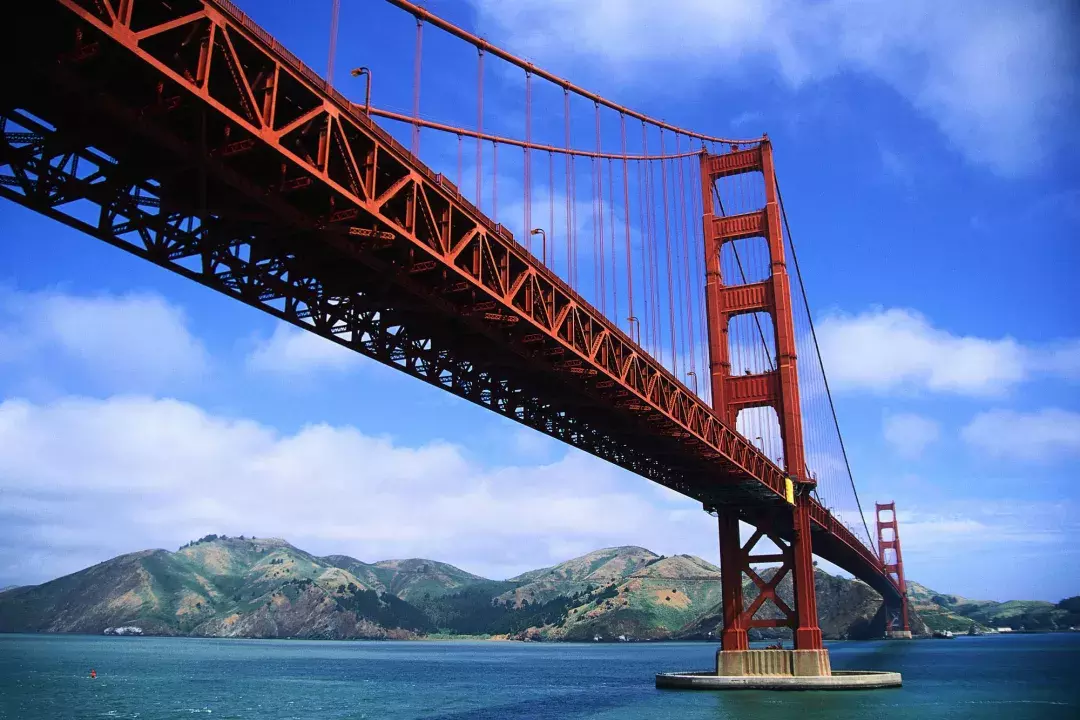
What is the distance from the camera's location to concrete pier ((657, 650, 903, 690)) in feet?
142

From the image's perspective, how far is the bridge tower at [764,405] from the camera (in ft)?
149

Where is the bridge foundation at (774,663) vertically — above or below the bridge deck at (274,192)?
below

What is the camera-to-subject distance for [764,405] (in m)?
48.1

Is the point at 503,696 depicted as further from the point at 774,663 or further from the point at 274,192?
the point at 274,192

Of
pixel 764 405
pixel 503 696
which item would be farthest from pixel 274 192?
pixel 503 696

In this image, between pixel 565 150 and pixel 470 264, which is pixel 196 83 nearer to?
pixel 470 264

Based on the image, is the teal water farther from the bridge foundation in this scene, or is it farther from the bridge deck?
the bridge deck

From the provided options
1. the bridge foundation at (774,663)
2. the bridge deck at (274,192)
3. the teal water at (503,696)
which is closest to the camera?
the bridge deck at (274,192)

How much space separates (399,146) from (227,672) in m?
84.5

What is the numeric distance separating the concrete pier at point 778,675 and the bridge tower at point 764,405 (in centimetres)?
9

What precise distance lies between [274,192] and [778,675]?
121ft

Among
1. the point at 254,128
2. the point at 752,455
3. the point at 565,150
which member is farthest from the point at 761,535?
the point at 254,128

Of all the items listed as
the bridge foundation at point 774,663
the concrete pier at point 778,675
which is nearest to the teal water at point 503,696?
the concrete pier at point 778,675

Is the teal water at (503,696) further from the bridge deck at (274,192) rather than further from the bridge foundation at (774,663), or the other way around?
the bridge deck at (274,192)
